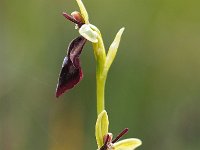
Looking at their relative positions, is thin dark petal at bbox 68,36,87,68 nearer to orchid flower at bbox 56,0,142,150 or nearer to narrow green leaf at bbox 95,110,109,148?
orchid flower at bbox 56,0,142,150

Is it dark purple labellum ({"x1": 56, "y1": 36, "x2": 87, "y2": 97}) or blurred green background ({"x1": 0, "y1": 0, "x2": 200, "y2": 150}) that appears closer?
dark purple labellum ({"x1": 56, "y1": 36, "x2": 87, "y2": 97})

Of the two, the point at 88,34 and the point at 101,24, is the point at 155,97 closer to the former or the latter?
the point at 101,24

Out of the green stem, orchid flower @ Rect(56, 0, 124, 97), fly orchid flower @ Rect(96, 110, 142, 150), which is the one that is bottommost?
fly orchid flower @ Rect(96, 110, 142, 150)

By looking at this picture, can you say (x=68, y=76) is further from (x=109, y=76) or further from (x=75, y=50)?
(x=109, y=76)

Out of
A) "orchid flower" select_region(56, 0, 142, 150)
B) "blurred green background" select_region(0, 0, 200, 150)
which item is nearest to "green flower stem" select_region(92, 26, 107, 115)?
"orchid flower" select_region(56, 0, 142, 150)

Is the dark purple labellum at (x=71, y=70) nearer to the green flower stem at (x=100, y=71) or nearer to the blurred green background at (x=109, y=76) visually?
the green flower stem at (x=100, y=71)

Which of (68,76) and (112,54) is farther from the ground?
(112,54)

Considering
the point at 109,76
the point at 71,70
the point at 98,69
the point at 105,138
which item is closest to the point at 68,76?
the point at 71,70

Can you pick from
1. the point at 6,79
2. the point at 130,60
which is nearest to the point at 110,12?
the point at 130,60
